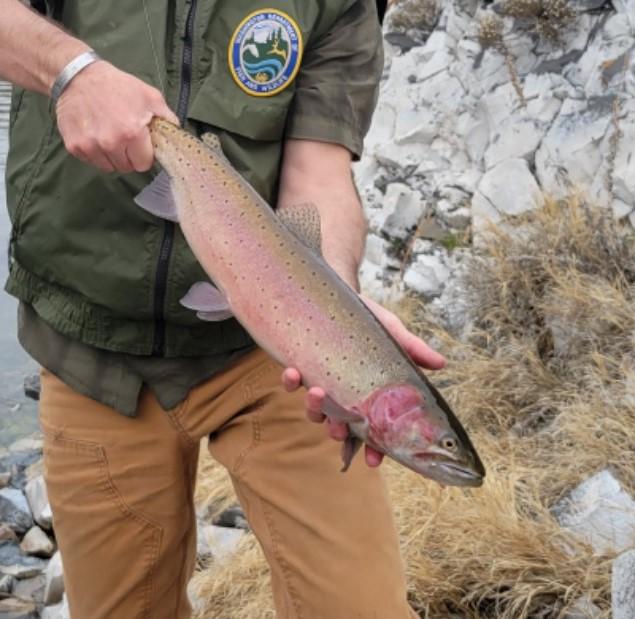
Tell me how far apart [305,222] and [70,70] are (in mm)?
640

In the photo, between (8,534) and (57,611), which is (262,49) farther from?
(8,534)

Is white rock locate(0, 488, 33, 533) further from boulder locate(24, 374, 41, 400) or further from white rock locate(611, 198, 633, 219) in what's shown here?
white rock locate(611, 198, 633, 219)

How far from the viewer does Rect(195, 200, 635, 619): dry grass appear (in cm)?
350

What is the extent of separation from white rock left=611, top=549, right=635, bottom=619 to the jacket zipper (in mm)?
1525

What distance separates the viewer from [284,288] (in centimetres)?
204

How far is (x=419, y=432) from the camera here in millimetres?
1905

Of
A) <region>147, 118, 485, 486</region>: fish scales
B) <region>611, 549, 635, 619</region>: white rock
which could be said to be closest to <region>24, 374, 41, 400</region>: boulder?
<region>611, 549, 635, 619</region>: white rock

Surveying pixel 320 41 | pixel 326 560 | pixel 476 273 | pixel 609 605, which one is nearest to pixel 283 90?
pixel 320 41

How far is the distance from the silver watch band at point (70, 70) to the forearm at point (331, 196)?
0.66 metres

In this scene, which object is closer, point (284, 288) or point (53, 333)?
point (284, 288)

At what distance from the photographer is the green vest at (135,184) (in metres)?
2.47

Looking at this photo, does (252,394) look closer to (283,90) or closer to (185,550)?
(185,550)

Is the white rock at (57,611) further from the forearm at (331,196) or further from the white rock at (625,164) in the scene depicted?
the white rock at (625,164)

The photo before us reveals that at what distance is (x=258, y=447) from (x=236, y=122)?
872mm
